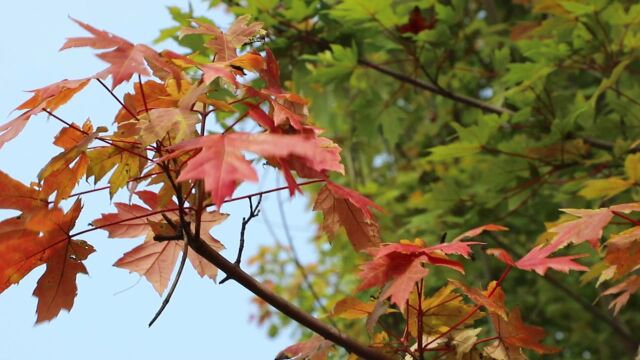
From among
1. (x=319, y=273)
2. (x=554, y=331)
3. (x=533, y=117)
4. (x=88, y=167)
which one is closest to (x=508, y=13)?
(x=533, y=117)

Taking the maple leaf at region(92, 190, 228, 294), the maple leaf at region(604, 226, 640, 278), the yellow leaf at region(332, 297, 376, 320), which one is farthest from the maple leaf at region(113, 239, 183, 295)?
the maple leaf at region(604, 226, 640, 278)

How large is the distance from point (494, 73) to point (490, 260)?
67 centimetres

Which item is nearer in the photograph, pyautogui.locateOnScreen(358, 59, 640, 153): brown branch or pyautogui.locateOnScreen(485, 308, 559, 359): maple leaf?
pyautogui.locateOnScreen(485, 308, 559, 359): maple leaf

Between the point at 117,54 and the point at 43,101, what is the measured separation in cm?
12

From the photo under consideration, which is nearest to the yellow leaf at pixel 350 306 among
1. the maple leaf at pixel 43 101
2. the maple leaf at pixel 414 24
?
the maple leaf at pixel 43 101

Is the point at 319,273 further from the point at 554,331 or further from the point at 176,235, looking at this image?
the point at 176,235

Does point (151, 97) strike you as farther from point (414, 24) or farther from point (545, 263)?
point (414, 24)

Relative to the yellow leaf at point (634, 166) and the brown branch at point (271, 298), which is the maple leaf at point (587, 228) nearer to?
the brown branch at point (271, 298)

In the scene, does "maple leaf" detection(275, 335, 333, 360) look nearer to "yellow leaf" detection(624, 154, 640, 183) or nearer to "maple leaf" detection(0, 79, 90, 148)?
"maple leaf" detection(0, 79, 90, 148)

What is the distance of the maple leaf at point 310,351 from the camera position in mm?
1021

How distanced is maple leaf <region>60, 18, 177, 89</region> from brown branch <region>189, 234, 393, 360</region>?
197 millimetres

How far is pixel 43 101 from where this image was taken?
90 cm

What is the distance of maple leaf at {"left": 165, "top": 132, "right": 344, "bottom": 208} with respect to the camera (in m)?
0.74

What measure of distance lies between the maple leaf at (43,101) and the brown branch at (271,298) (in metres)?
0.24
